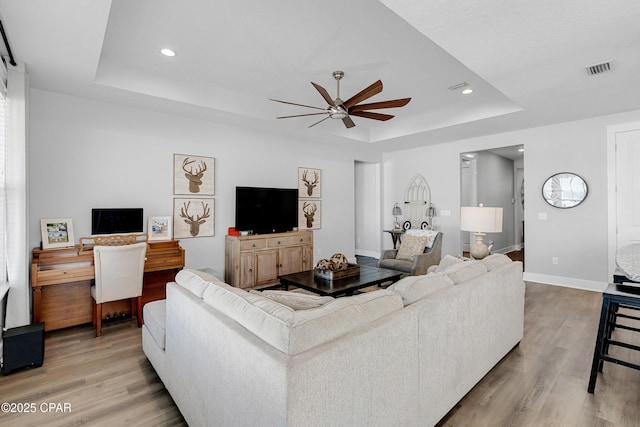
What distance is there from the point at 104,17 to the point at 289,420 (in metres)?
2.64

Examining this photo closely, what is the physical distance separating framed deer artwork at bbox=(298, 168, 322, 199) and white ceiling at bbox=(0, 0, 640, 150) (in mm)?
1304

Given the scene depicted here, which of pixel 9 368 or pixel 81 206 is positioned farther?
pixel 81 206

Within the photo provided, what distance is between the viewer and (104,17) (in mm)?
2096

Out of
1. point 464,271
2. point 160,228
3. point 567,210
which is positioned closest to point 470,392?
point 464,271

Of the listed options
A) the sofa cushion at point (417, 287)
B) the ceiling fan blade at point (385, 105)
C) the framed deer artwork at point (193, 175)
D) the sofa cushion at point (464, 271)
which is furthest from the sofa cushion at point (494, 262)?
the framed deer artwork at point (193, 175)

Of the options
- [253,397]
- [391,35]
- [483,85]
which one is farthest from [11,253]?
[483,85]

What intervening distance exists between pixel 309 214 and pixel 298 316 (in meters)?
4.69

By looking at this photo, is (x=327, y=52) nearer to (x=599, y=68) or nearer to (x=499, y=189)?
(x=599, y=68)

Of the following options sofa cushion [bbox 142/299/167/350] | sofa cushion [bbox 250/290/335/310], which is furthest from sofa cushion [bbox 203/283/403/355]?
sofa cushion [bbox 142/299/167/350]

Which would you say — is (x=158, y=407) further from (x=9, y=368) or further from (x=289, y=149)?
(x=289, y=149)

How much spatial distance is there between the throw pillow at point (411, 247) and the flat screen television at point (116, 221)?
12.1 ft

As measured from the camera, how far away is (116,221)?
3.74m

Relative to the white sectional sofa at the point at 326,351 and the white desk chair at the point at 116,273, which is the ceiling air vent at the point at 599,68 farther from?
the white desk chair at the point at 116,273

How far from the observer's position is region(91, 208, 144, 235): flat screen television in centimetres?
363
